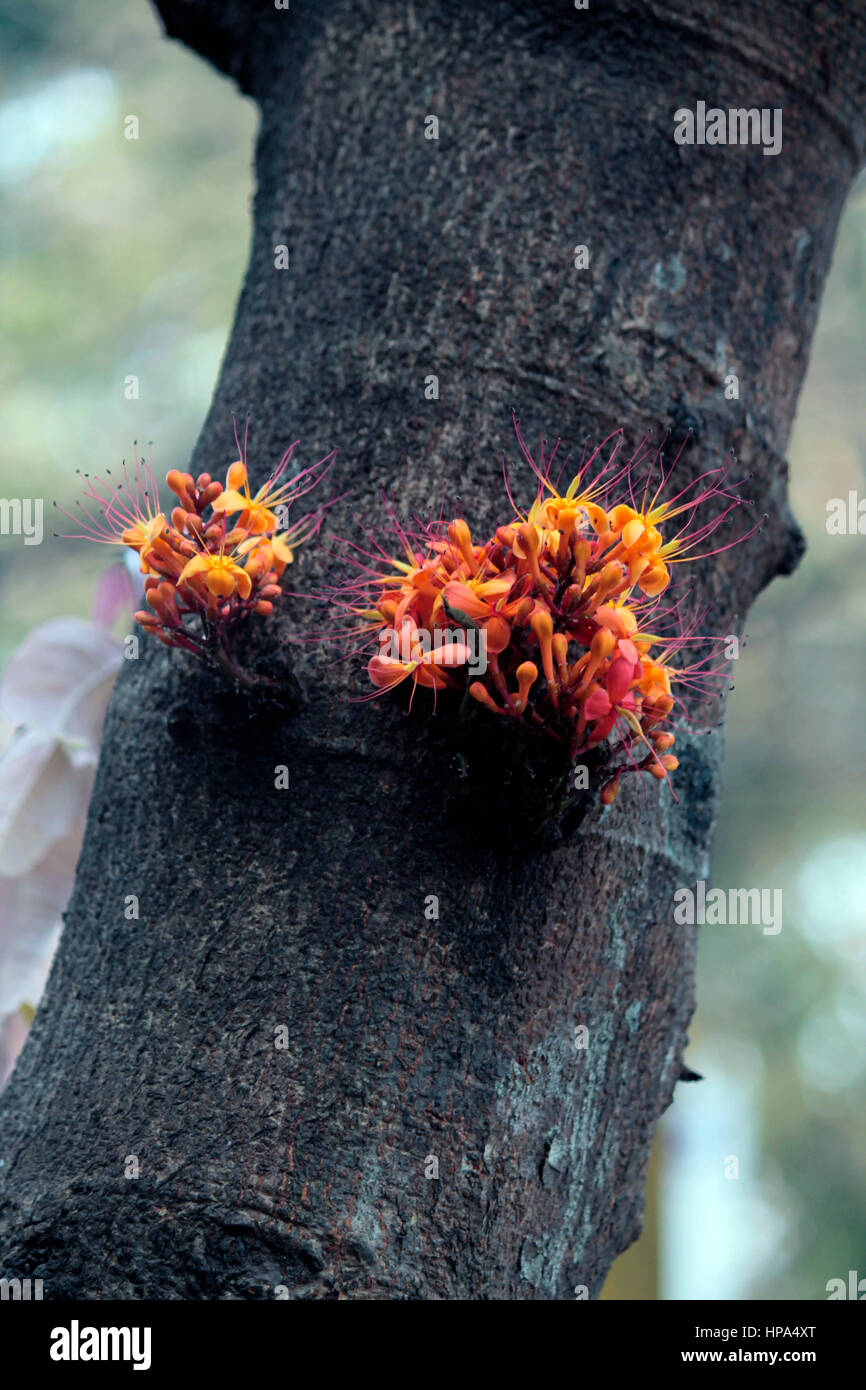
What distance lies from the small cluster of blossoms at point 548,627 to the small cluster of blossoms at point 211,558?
125 mm

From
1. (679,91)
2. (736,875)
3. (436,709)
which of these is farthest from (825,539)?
(436,709)

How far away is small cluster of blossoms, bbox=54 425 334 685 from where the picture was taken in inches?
42.0

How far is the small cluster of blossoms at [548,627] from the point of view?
39.0 inches

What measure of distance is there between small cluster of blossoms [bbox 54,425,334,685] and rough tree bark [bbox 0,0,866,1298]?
0.15 ft

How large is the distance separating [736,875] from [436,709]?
25.1 ft

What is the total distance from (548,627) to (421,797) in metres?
0.20

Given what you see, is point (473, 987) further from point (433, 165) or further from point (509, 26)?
point (509, 26)

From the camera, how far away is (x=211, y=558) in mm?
1062

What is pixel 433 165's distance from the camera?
130 cm

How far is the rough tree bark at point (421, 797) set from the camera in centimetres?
100

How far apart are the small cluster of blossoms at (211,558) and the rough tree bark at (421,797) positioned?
0.15 feet

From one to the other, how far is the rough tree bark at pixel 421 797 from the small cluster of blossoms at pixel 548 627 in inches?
3.8

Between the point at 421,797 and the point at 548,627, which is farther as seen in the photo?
the point at 421,797

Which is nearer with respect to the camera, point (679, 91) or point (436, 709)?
point (436, 709)
